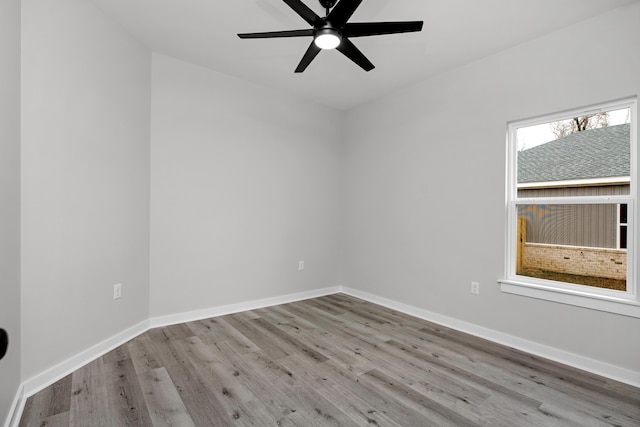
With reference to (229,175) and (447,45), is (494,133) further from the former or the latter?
(229,175)

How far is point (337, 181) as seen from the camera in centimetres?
457

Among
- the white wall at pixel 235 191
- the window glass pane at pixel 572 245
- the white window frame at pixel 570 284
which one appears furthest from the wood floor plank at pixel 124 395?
the window glass pane at pixel 572 245

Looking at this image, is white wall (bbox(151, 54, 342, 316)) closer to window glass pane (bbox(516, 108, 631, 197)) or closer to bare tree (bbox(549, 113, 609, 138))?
window glass pane (bbox(516, 108, 631, 197))

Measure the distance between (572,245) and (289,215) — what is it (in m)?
2.91

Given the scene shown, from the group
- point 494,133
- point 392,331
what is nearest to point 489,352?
point 392,331

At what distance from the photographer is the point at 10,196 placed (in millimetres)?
1732

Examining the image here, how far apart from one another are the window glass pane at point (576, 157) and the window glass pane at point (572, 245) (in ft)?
0.50

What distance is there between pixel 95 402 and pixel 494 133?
144 inches

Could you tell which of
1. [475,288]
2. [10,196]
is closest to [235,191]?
[10,196]

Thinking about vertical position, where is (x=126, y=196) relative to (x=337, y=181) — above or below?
below

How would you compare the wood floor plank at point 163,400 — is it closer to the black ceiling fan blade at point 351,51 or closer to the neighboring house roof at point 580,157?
the black ceiling fan blade at point 351,51

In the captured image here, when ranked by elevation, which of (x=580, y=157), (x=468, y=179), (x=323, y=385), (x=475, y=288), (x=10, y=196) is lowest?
(x=323, y=385)

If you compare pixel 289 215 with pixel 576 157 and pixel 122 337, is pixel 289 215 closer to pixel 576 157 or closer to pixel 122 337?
pixel 122 337

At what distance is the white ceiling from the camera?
2266 mm
